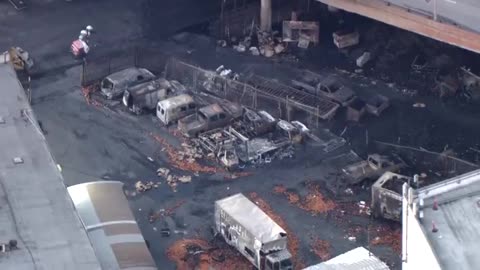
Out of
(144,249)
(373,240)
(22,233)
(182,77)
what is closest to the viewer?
(22,233)

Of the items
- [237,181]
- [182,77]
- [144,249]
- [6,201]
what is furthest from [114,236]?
[182,77]

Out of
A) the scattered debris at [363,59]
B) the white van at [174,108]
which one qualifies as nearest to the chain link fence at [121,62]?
the white van at [174,108]

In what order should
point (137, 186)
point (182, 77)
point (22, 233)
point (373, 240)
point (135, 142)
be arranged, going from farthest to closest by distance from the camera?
point (182, 77) → point (135, 142) → point (137, 186) → point (373, 240) → point (22, 233)

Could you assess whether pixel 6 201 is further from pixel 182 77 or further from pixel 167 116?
pixel 182 77

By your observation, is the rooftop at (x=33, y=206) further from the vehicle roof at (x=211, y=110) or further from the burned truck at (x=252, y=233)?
the vehicle roof at (x=211, y=110)

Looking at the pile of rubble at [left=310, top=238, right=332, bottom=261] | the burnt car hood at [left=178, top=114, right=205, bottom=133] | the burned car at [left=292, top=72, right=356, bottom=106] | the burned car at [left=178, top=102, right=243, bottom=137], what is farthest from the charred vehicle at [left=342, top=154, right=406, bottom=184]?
the burnt car hood at [left=178, top=114, right=205, bottom=133]

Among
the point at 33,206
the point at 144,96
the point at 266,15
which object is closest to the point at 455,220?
the point at 33,206

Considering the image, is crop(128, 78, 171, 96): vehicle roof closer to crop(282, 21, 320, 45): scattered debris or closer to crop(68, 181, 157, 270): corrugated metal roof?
crop(282, 21, 320, 45): scattered debris
